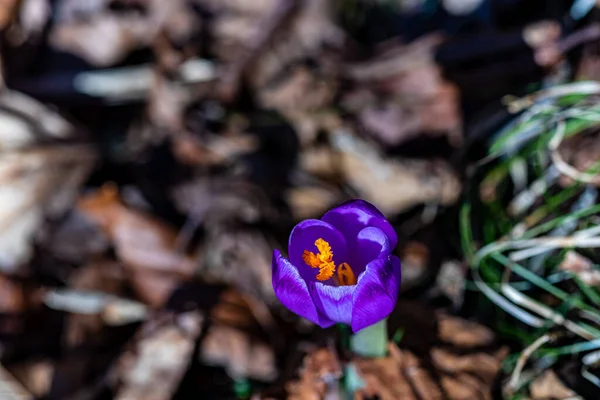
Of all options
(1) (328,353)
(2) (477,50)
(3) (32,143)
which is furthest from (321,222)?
(3) (32,143)

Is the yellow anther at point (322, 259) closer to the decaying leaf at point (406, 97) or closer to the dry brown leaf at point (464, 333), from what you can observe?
the dry brown leaf at point (464, 333)

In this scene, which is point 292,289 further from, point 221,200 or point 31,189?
point 31,189

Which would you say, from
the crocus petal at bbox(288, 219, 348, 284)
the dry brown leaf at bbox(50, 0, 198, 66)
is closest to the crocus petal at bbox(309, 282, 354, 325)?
the crocus petal at bbox(288, 219, 348, 284)

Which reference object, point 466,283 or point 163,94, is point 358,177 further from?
point 163,94

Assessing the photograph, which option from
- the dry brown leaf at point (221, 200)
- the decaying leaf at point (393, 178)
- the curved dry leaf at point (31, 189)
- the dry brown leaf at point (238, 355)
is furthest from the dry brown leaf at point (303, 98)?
the dry brown leaf at point (238, 355)

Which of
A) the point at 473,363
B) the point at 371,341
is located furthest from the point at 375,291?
the point at 473,363
